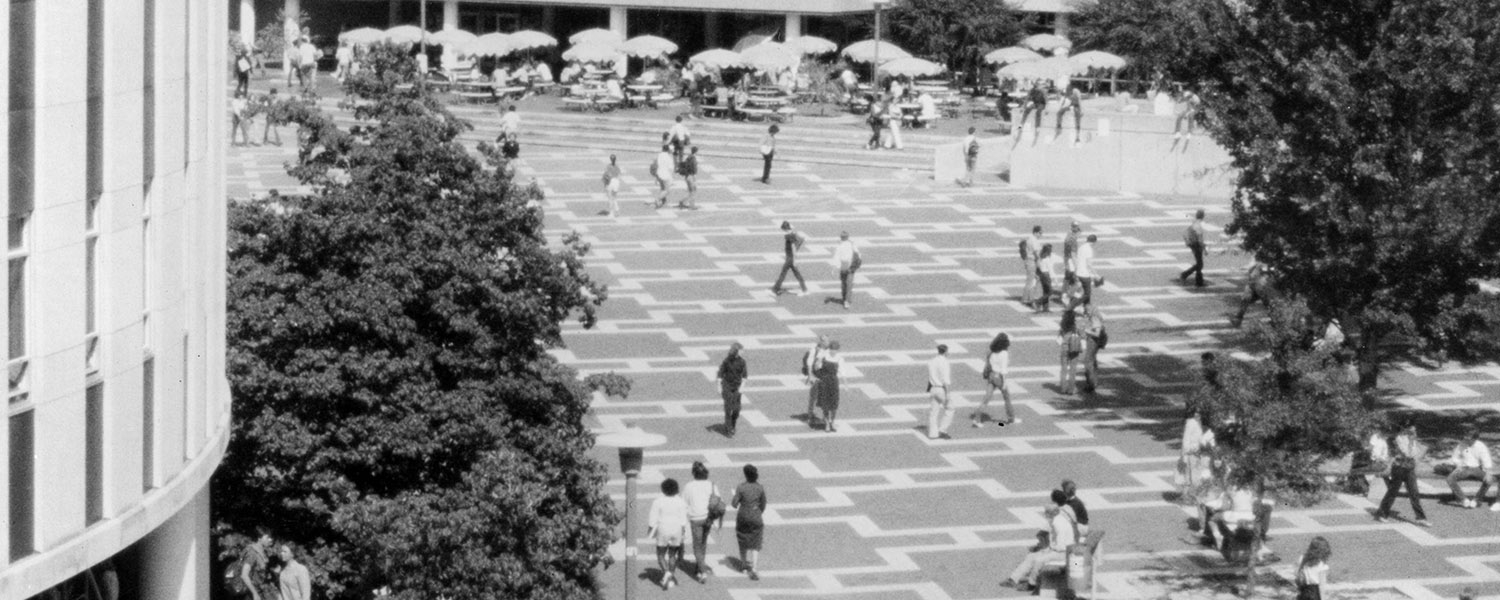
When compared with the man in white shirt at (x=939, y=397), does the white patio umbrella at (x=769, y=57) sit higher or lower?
higher

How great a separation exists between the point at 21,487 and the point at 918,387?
17933 mm

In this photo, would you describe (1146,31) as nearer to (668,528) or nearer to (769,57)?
(769,57)

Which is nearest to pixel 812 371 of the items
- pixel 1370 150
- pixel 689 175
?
pixel 1370 150

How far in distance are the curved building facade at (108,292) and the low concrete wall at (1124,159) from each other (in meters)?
30.5

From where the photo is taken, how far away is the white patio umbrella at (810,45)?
2660 inches

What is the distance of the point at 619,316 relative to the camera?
37219 mm

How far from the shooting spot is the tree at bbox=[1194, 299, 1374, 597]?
2373 cm

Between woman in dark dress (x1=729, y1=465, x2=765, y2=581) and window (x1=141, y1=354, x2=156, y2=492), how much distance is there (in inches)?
287

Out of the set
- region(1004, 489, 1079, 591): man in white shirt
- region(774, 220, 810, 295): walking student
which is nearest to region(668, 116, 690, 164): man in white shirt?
region(774, 220, 810, 295): walking student

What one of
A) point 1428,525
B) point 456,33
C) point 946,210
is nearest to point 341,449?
point 1428,525

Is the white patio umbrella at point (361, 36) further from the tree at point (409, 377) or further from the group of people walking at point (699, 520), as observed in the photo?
the tree at point (409, 377)

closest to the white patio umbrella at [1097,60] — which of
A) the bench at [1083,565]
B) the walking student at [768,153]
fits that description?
the walking student at [768,153]

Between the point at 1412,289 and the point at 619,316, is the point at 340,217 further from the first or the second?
the point at 619,316

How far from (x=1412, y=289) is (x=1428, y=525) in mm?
3242
